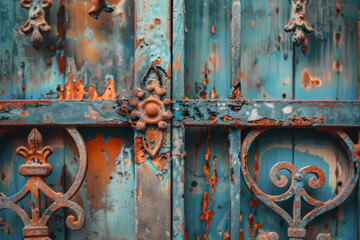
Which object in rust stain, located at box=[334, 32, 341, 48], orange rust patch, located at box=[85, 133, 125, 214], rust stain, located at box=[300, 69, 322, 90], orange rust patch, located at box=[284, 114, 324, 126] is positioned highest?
rust stain, located at box=[334, 32, 341, 48]

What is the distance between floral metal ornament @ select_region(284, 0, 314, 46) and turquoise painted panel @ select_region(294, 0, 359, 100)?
0.19ft

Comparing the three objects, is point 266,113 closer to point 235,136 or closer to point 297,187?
point 235,136

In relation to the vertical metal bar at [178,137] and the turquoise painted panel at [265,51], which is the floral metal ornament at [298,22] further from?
the vertical metal bar at [178,137]

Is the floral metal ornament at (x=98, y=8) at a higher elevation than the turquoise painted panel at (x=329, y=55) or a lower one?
higher

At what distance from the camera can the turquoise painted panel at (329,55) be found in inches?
41.1

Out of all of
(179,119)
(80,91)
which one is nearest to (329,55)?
→ (179,119)

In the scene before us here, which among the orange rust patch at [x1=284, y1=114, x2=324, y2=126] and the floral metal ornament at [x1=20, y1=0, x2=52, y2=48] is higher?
the floral metal ornament at [x1=20, y1=0, x2=52, y2=48]

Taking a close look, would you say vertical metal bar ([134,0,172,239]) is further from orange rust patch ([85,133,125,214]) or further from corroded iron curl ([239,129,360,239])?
corroded iron curl ([239,129,360,239])

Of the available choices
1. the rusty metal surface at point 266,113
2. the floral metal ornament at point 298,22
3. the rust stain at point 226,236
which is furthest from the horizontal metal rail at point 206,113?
the rust stain at point 226,236

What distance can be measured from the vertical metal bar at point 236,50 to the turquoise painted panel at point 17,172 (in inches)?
18.3

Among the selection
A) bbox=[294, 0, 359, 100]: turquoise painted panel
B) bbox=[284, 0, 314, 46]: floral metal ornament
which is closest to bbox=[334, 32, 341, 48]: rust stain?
bbox=[294, 0, 359, 100]: turquoise painted panel

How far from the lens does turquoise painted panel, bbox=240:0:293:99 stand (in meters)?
1.04

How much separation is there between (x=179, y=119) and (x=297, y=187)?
1.10 ft

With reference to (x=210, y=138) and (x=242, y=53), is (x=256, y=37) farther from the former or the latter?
(x=210, y=138)
